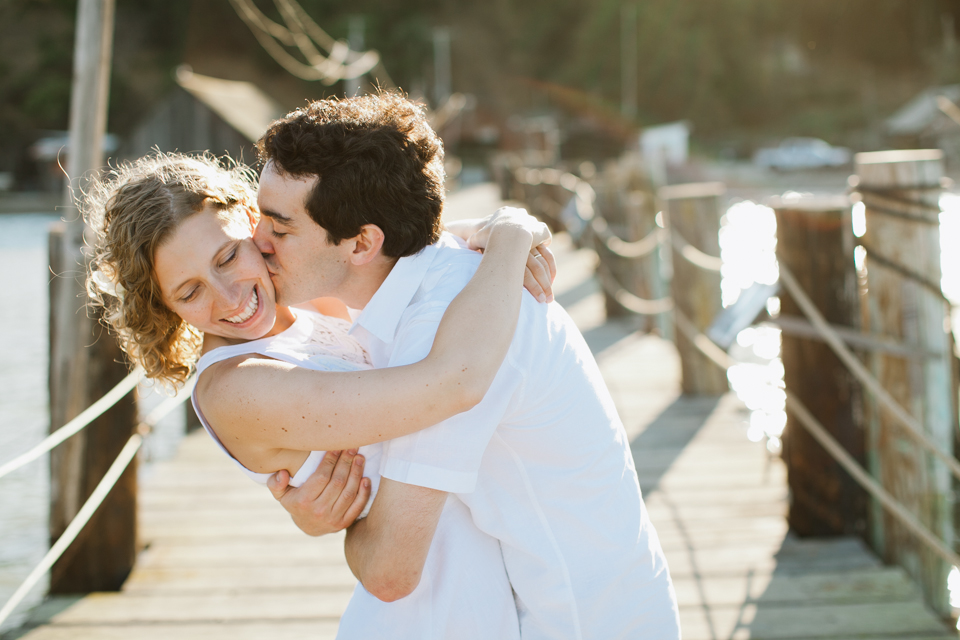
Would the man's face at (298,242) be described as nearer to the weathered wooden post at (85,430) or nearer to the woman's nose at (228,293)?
the woman's nose at (228,293)

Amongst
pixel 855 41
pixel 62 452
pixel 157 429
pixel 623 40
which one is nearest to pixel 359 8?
pixel 623 40

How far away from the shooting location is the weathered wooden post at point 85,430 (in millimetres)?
3145

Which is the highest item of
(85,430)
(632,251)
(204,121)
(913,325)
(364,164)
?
(204,121)

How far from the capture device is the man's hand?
163 centimetres

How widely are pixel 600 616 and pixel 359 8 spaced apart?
63318 millimetres

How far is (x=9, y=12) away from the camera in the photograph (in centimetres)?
4884

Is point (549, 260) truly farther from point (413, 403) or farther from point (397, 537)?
point (397, 537)

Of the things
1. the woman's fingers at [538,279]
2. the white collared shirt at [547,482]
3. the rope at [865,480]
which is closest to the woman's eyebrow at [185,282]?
the white collared shirt at [547,482]

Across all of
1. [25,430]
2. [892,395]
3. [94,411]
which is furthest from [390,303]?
[25,430]

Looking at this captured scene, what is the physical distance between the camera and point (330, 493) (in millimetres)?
1634

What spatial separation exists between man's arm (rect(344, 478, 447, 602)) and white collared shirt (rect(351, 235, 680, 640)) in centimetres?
7

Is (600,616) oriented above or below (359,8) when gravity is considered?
below

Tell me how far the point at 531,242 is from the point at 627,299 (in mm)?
5850

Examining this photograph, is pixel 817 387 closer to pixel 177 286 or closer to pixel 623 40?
pixel 177 286
